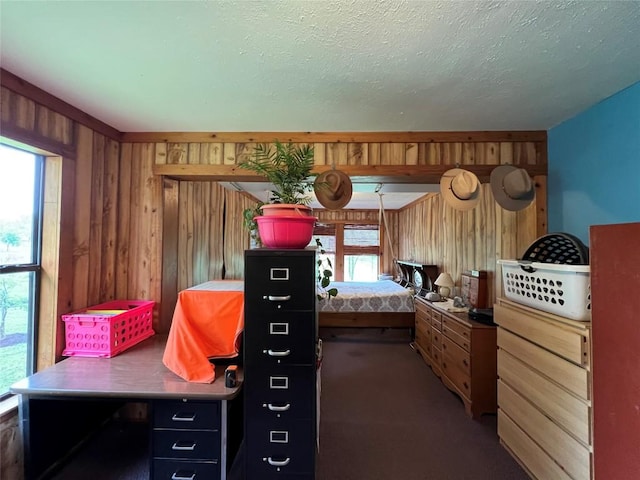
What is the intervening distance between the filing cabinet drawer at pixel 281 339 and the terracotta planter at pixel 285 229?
0.38 m

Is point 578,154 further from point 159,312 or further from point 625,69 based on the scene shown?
point 159,312

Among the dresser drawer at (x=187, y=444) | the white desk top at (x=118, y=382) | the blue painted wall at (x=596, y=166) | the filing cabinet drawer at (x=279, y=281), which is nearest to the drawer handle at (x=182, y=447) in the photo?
the dresser drawer at (x=187, y=444)

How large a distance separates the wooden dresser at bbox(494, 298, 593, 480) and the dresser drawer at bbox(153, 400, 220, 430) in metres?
1.85

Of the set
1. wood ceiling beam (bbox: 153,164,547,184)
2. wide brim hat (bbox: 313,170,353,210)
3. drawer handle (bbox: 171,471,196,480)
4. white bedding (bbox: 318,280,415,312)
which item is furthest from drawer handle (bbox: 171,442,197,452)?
white bedding (bbox: 318,280,415,312)

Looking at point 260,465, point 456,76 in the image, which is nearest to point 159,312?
point 260,465

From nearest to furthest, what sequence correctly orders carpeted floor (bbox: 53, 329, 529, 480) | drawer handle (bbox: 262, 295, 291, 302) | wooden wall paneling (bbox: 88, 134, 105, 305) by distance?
drawer handle (bbox: 262, 295, 291, 302)
carpeted floor (bbox: 53, 329, 529, 480)
wooden wall paneling (bbox: 88, 134, 105, 305)

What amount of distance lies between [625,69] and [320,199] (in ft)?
6.05

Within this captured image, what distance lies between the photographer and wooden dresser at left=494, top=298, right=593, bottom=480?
4.48ft

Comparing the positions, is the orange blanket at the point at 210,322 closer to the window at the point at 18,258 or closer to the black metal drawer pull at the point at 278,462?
the black metal drawer pull at the point at 278,462

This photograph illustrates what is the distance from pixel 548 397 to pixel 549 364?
189 millimetres

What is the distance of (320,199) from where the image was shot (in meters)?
2.15

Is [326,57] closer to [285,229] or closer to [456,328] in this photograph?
[285,229]

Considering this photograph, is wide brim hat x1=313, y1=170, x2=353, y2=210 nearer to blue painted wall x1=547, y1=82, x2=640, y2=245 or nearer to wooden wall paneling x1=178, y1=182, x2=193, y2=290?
wooden wall paneling x1=178, y1=182, x2=193, y2=290

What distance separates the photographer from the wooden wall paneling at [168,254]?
235 cm
